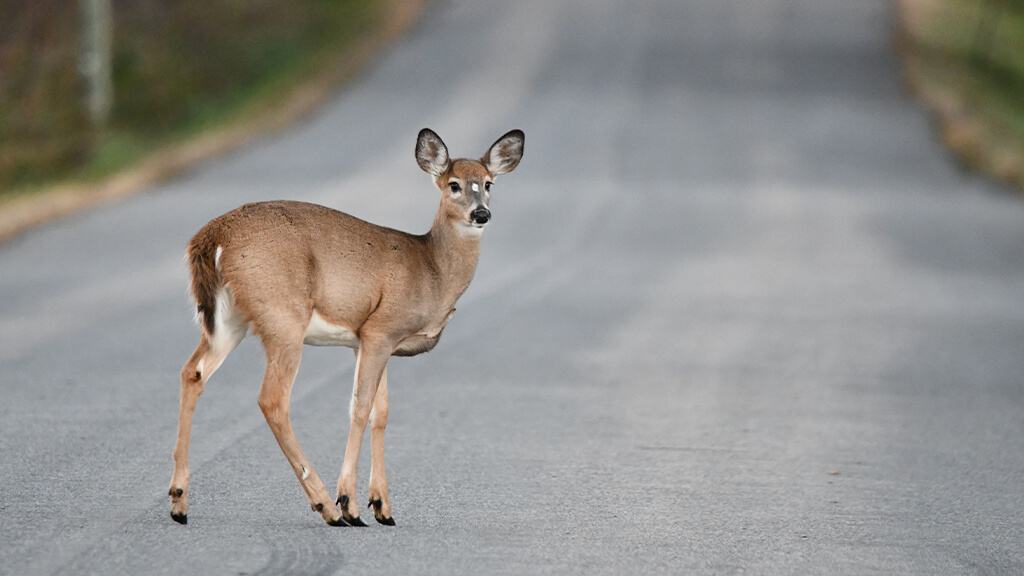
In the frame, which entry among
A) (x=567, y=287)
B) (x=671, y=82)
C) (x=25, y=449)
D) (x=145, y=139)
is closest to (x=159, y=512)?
(x=25, y=449)

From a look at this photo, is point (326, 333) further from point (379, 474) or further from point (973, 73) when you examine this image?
point (973, 73)

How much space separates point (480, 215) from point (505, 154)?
1.97ft

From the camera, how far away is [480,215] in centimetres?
662

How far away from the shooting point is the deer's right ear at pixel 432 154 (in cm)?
675

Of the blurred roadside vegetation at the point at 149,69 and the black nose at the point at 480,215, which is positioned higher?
the black nose at the point at 480,215

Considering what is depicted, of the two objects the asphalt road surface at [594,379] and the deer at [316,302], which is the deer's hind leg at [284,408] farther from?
the asphalt road surface at [594,379]

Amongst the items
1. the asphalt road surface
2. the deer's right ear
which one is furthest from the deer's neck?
the asphalt road surface

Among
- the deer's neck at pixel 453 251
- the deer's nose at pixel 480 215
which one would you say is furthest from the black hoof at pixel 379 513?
the deer's nose at pixel 480 215

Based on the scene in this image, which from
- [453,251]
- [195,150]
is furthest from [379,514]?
[195,150]

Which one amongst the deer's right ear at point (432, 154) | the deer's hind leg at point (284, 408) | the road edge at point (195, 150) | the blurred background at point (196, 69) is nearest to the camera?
the deer's hind leg at point (284, 408)

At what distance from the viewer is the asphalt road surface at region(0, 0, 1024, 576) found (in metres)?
6.32

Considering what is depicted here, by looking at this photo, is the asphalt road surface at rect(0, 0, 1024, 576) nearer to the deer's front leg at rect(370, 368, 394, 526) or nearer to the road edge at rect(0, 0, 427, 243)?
the deer's front leg at rect(370, 368, 394, 526)

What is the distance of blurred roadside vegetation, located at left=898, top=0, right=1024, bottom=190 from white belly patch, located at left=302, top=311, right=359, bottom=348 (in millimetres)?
21670

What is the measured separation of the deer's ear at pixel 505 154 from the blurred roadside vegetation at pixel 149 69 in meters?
15.3
